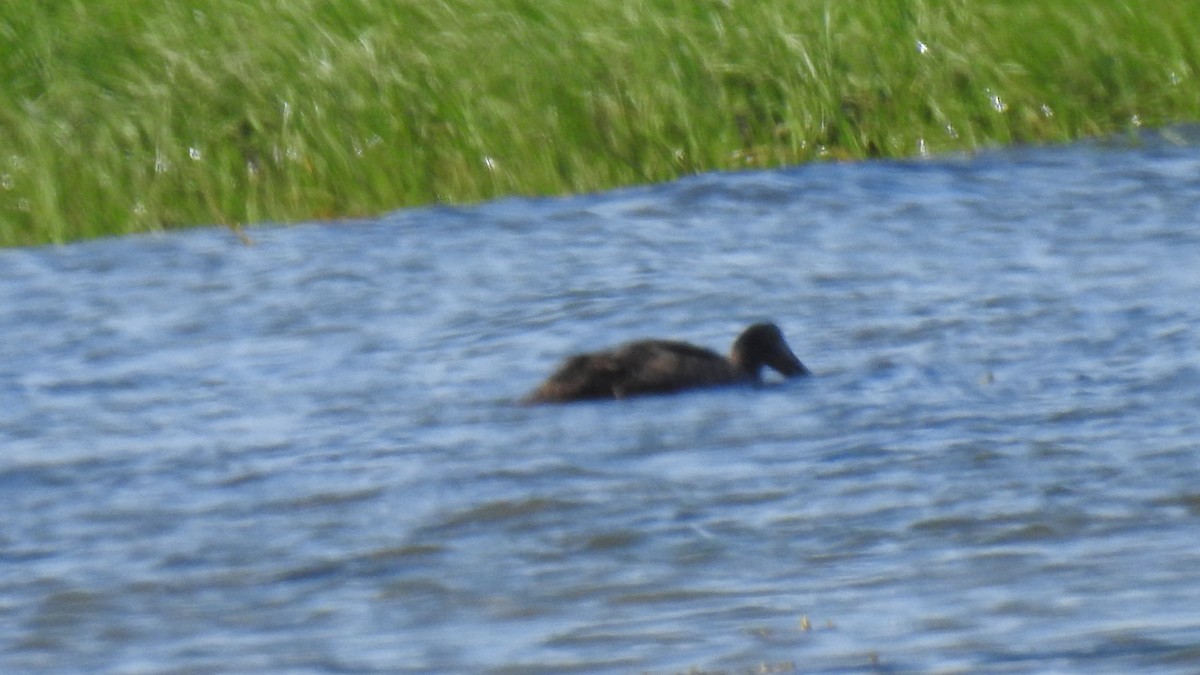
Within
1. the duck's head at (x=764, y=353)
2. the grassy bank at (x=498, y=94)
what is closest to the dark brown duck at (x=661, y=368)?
the duck's head at (x=764, y=353)

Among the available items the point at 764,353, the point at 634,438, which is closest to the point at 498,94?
the point at 764,353

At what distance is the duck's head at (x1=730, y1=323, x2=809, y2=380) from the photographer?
7926 mm

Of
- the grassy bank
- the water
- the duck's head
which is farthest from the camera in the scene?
the grassy bank

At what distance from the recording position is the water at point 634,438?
485cm

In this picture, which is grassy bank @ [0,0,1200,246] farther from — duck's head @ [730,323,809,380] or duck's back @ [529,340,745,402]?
duck's back @ [529,340,745,402]

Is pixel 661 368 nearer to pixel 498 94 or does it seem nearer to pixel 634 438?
pixel 634 438

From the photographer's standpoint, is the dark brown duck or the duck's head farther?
the duck's head

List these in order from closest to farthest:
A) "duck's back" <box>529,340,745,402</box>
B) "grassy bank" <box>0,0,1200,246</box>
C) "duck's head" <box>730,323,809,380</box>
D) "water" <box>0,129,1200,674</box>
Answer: "water" <box>0,129,1200,674</box> → "duck's back" <box>529,340,745,402</box> → "duck's head" <box>730,323,809,380</box> → "grassy bank" <box>0,0,1200,246</box>

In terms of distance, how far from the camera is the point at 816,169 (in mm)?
11609

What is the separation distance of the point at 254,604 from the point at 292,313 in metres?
4.44

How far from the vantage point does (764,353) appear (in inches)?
324

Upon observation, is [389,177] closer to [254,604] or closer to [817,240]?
[817,240]

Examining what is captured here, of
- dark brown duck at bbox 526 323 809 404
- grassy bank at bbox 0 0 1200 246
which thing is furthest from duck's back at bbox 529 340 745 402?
grassy bank at bbox 0 0 1200 246

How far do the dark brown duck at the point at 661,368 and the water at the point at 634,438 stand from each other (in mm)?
95
